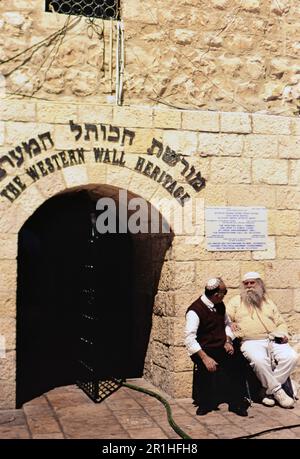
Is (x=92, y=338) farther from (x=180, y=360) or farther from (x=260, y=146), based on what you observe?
(x=260, y=146)

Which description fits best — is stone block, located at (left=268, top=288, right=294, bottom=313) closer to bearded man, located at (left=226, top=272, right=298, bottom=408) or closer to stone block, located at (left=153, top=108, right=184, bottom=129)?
bearded man, located at (left=226, top=272, right=298, bottom=408)

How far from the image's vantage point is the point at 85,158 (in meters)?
5.42

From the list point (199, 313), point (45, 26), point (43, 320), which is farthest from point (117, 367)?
point (45, 26)

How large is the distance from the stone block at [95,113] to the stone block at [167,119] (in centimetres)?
48

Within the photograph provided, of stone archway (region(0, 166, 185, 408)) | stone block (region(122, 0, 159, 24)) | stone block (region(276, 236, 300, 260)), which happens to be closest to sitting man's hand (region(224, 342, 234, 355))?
stone block (region(276, 236, 300, 260))

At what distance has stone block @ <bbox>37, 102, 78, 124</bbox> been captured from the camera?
5.34m

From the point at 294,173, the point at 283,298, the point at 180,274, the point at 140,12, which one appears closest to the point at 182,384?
the point at 180,274

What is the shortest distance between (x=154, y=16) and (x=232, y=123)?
1383 millimetres

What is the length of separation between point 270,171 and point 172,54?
1628 millimetres

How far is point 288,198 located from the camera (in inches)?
237

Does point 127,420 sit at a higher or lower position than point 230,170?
lower

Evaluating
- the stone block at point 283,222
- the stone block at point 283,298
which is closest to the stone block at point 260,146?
the stone block at point 283,222
